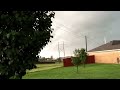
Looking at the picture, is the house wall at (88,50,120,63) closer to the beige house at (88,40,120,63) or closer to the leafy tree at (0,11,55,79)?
the beige house at (88,40,120,63)

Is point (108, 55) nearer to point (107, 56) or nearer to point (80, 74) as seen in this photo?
point (107, 56)

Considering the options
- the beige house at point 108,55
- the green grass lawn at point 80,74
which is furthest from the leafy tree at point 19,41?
the beige house at point 108,55

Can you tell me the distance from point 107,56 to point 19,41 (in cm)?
5158

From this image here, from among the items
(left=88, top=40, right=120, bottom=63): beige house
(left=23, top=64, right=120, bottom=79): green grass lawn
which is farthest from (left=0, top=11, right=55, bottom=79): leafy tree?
(left=88, top=40, right=120, bottom=63): beige house

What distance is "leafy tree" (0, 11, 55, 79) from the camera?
9.94m

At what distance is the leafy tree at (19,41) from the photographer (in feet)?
32.6

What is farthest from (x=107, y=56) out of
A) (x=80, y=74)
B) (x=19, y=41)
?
(x=19, y=41)

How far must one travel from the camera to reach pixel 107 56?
2350 inches

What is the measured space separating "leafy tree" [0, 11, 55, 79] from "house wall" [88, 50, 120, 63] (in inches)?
1852
